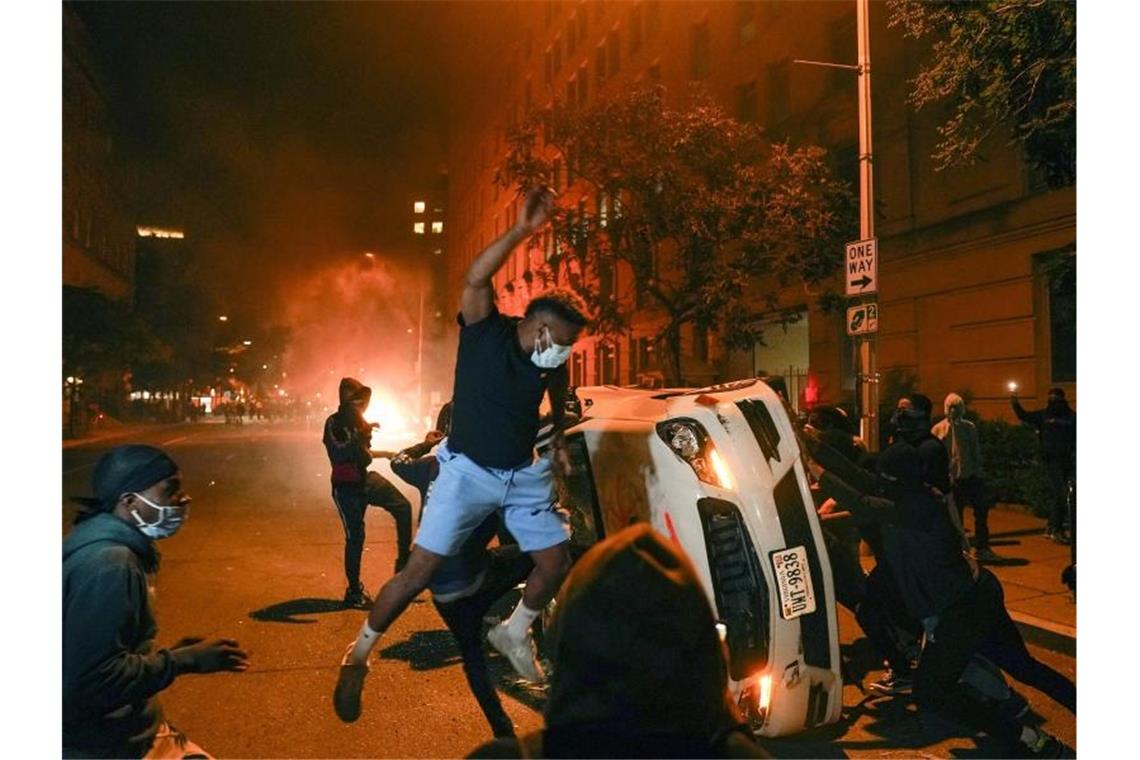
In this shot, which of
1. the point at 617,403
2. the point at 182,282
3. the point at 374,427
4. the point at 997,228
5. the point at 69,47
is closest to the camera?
the point at 617,403

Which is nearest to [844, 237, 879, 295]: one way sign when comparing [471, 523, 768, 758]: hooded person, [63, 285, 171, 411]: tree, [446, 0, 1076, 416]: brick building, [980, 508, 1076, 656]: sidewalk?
[446, 0, 1076, 416]: brick building

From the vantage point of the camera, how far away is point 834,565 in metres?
5.57

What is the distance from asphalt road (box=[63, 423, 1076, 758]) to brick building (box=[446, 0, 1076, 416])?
3154mm

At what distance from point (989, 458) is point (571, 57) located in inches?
1313

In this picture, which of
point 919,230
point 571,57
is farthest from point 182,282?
point 919,230

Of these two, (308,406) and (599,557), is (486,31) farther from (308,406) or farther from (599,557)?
(599,557)

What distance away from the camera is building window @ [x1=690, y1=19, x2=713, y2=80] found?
2773cm

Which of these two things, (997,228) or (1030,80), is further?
(997,228)

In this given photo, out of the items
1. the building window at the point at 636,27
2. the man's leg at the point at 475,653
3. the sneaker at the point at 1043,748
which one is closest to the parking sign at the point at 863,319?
the sneaker at the point at 1043,748

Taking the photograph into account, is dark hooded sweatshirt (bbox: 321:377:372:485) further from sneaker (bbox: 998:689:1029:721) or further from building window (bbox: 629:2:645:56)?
building window (bbox: 629:2:645:56)

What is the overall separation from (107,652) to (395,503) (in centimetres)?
515

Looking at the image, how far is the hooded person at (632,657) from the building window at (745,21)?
84.7 ft

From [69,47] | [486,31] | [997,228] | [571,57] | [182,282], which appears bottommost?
[997,228]

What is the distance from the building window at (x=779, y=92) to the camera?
23062 millimetres
